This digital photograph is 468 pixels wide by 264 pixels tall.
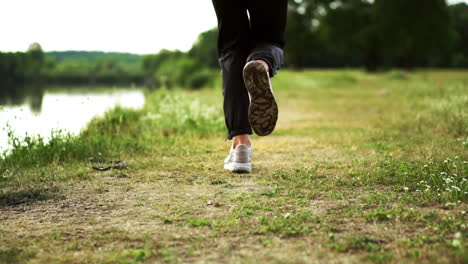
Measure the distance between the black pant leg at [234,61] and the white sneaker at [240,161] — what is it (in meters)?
0.12

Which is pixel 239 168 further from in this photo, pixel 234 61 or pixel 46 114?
pixel 46 114

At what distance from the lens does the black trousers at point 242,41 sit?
9.91 ft

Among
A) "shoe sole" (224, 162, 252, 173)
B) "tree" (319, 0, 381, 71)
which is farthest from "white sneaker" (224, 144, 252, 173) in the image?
"tree" (319, 0, 381, 71)

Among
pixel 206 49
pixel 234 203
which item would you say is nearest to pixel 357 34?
pixel 206 49

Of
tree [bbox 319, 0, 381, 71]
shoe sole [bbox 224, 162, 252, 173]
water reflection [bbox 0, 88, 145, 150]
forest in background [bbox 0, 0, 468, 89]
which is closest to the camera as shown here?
shoe sole [bbox 224, 162, 252, 173]

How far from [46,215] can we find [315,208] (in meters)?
1.41

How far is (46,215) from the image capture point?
87.4 inches

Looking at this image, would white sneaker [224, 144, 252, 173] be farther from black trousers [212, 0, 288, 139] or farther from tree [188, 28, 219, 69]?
tree [188, 28, 219, 69]

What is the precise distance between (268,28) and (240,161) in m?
1.00

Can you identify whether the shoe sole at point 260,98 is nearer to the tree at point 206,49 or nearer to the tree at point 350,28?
the tree at point 350,28

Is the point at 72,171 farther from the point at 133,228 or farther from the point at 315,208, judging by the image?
the point at 315,208

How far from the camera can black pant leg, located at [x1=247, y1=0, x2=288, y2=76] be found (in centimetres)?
302

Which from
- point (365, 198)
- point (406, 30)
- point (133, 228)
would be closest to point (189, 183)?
point (133, 228)

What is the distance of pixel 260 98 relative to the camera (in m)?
2.83
